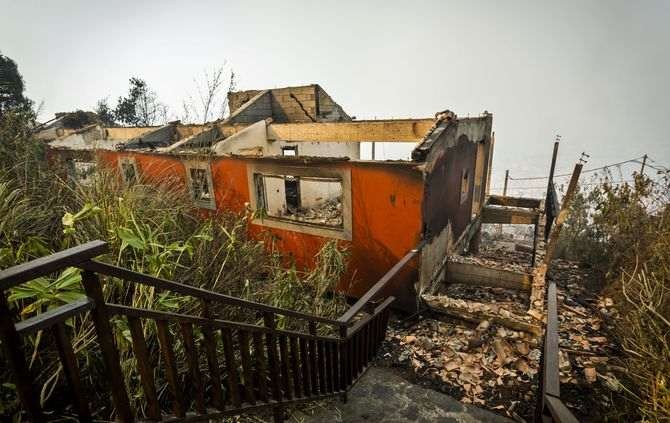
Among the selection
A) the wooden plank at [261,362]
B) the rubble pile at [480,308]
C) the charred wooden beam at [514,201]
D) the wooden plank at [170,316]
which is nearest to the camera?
the wooden plank at [170,316]

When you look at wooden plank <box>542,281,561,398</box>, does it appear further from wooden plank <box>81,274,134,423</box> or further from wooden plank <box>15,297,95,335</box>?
wooden plank <box>15,297,95,335</box>

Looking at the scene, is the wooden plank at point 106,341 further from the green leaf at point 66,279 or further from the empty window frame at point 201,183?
the empty window frame at point 201,183

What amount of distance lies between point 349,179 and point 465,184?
4.44m

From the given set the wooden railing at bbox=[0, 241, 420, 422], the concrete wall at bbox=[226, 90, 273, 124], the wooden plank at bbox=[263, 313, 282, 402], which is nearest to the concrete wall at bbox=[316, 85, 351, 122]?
the concrete wall at bbox=[226, 90, 273, 124]

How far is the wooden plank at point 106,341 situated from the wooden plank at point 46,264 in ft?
0.11

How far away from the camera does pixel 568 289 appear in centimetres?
813

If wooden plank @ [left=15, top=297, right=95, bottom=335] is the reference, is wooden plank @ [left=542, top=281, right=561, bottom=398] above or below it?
below

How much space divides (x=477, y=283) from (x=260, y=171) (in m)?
6.00

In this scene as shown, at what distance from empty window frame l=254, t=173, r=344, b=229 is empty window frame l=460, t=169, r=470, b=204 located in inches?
139

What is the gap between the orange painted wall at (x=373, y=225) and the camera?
6.04 m

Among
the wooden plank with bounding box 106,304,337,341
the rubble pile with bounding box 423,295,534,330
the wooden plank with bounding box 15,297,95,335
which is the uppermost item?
the wooden plank with bounding box 15,297,95,335

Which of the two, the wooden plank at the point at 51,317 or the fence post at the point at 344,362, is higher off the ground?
the wooden plank at the point at 51,317

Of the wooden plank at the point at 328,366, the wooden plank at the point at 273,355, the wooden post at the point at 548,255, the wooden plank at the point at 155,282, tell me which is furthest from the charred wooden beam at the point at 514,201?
the wooden plank at the point at 155,282

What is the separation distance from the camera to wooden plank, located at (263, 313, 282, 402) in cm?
261
